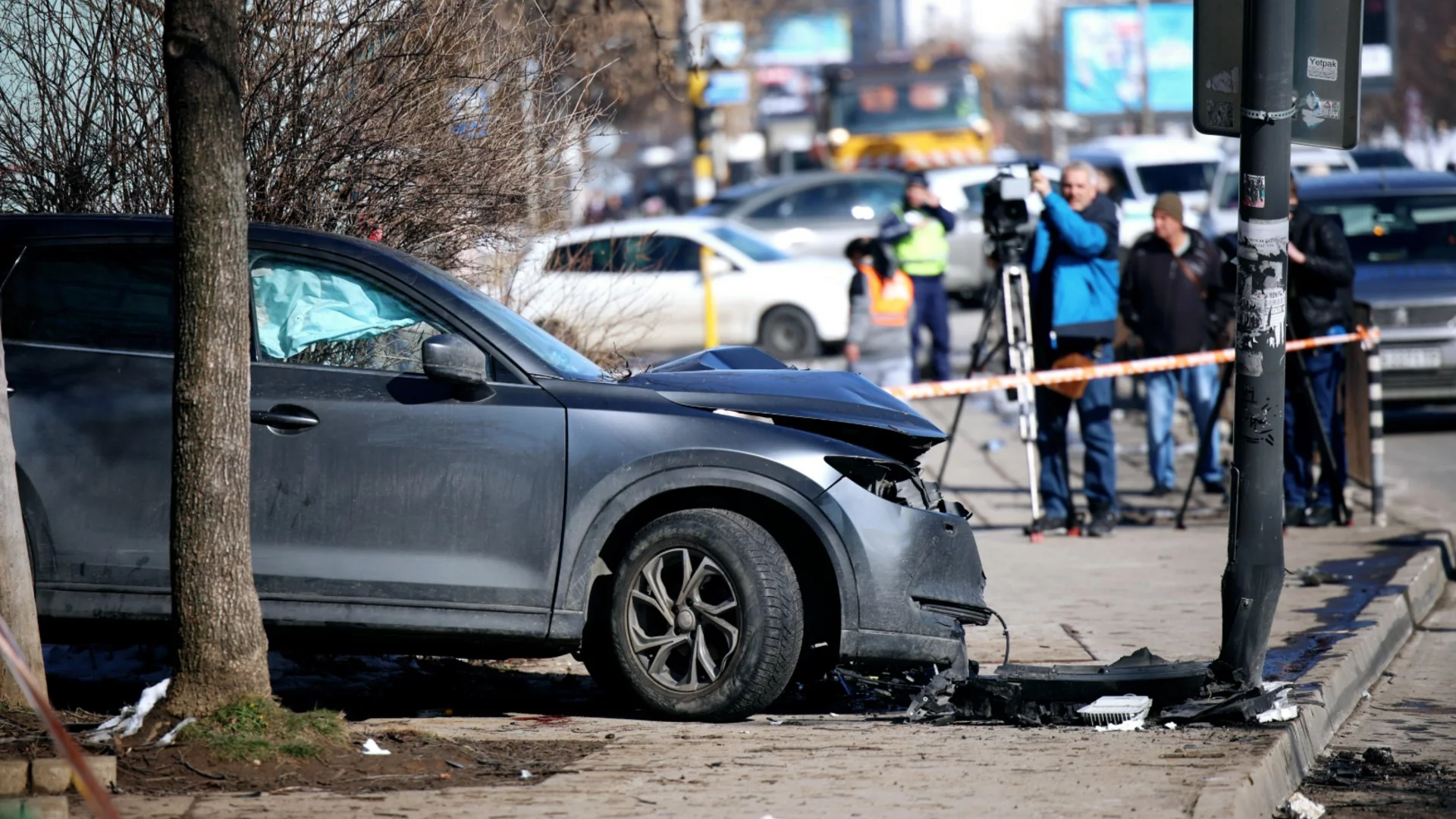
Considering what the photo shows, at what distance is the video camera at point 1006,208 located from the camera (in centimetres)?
1123

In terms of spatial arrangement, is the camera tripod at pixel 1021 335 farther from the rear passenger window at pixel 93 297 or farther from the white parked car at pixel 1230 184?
the white parked car at pixel 1230 184

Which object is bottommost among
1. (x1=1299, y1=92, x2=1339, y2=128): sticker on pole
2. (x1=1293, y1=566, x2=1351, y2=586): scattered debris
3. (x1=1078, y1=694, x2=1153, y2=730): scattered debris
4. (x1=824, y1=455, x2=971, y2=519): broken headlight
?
(x1=1293, y1=566, x2=1351, y2=586): scattered debris

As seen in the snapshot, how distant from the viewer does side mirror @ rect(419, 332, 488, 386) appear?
19.1 ft

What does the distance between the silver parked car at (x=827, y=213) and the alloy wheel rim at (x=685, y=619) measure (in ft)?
61.4

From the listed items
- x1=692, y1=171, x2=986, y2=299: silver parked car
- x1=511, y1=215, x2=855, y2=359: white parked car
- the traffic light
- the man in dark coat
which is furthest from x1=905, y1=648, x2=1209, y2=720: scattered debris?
the traffic light

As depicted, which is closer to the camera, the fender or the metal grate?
the fender

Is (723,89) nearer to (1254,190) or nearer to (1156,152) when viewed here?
(1156,152)

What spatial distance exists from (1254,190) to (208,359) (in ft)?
11.6

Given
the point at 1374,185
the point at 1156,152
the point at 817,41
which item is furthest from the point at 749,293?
the point at 817,41

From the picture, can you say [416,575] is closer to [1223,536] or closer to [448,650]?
[448,650]

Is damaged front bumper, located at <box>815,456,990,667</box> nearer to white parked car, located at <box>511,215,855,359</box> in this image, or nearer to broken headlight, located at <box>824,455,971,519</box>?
broken headlight, located at <box>824,455,971,519</box>

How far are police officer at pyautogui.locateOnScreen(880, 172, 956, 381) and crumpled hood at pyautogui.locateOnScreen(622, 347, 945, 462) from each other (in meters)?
9.55

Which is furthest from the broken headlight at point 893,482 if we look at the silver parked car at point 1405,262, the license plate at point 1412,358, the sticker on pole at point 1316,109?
the license plate at point 1412,358

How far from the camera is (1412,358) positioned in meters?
14.2
